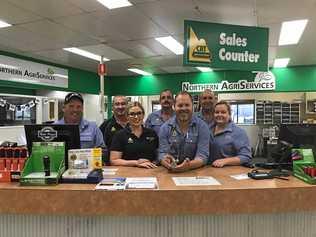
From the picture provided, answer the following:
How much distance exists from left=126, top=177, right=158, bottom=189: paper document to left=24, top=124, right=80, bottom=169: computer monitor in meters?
0.43

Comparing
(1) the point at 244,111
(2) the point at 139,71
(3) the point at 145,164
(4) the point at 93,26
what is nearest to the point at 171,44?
(4) the point at 93,26

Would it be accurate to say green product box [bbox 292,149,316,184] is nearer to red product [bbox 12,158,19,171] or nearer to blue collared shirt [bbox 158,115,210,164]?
blue collared shirt [bbox 158,115,210,164]

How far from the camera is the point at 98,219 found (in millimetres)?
1722

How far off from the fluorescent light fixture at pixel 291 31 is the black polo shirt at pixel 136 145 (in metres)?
3.51

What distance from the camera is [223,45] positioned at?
376 centimetres

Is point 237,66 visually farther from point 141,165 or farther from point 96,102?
point 96,102

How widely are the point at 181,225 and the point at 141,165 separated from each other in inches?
29.1

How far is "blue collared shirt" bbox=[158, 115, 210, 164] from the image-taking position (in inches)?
93.7

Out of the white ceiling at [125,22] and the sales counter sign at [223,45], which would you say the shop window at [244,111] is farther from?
the sales counter sign at [223,45]

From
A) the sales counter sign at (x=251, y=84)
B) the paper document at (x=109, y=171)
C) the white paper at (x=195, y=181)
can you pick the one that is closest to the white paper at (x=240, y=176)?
the white paper at (x=195, y=181)

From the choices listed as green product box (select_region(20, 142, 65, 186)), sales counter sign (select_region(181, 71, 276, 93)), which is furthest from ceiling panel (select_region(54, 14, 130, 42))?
sales counter sign (select_region(181, 71, 276, 93))

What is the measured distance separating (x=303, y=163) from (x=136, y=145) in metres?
1.33

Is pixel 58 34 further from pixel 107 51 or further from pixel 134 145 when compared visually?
pixel 134 145

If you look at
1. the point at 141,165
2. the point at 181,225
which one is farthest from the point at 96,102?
the point at 181,225
